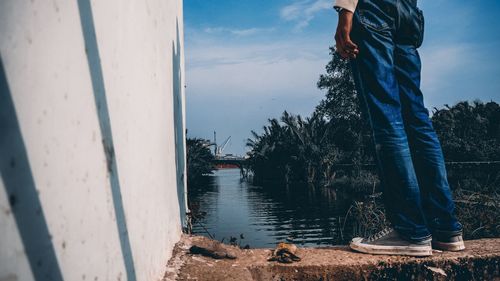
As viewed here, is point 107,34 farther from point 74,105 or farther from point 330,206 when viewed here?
point 330,206

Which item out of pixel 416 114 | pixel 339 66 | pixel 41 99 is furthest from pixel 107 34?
pixel 339 66

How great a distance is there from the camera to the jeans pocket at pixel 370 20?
1.90 m

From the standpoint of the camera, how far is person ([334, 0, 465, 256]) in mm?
1867

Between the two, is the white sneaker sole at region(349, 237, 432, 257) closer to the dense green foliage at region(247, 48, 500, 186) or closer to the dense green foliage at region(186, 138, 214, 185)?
the dense green foliage at region(247, 48, 500, 186)

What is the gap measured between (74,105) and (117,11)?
0.49 metres

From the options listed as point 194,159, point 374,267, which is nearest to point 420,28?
point 374,267

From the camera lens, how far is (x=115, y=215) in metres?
0.92

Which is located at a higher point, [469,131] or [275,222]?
[469,131]

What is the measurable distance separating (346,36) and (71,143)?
1.65 meters

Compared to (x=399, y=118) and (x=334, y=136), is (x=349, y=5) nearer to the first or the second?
(x=399, y=118)

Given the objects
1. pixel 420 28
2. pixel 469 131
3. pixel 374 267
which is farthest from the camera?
pixel 469 131

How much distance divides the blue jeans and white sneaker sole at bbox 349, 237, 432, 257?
0.06 meters

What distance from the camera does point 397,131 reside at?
188 cm

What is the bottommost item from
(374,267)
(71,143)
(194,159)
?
(374,267)
